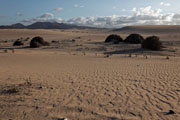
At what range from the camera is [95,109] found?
4.18 metres

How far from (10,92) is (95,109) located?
2.96m

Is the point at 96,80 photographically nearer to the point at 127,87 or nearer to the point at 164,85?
the point at 127,87

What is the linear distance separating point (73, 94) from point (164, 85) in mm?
3557

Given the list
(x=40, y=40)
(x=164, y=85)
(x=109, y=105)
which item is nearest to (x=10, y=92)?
(x=109, y=105)

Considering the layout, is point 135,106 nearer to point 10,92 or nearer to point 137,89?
point 137,89

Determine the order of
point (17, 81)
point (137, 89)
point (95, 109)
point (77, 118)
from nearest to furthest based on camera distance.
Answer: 1. point (77, 118)
2. point (95, 109)
3. point (137, 89)
4. point (17, 81)

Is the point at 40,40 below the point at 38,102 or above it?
above

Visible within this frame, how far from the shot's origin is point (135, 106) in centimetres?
433

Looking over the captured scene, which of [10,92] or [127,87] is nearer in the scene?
[10,92]

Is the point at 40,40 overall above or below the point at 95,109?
above

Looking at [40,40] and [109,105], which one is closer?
[109,105]

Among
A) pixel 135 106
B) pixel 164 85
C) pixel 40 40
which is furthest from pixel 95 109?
pixel 40 40

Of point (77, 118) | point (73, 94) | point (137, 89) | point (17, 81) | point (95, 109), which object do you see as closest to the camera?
point (77, 118)

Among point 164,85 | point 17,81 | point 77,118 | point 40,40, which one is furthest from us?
point 40,40
